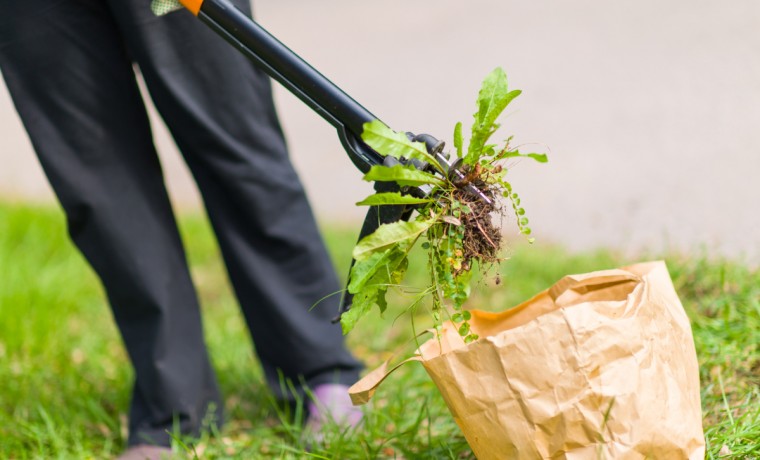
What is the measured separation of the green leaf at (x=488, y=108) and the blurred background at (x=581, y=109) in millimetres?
1096

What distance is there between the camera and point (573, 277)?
4.29ft

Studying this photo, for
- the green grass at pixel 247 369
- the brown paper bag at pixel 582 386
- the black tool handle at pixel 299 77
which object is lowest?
the green grass at pixel 247 369

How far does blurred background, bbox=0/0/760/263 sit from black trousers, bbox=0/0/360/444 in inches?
43.8

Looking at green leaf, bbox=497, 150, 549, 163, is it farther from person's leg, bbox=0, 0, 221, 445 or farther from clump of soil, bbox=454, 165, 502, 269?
person's leg, bbox=0, 0, 221, 445

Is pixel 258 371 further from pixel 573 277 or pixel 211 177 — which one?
pixel 573 277

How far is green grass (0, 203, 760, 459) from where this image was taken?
153 centimetres

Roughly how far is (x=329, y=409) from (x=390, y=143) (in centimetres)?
78

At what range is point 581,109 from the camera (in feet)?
11.9

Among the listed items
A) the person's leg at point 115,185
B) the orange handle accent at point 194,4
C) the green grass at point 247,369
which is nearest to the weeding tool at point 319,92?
the orange handle accent at point 194,4

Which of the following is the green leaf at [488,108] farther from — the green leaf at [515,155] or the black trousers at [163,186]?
the black trousers at [163,186]

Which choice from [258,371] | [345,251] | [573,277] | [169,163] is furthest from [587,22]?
[573,277]

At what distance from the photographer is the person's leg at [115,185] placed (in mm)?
1550

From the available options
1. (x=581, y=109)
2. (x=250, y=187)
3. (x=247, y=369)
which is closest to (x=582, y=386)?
(x=250, y=187)

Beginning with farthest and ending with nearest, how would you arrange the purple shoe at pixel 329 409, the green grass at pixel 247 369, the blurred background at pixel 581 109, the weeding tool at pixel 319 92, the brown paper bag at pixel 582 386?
the blurred background at pixel 581 109, the purple shoe at pixel 329 409, the green grass at pixel 247 369, the weeding tool at pixel 319 92, the brown paper bag at pixel 582 386
